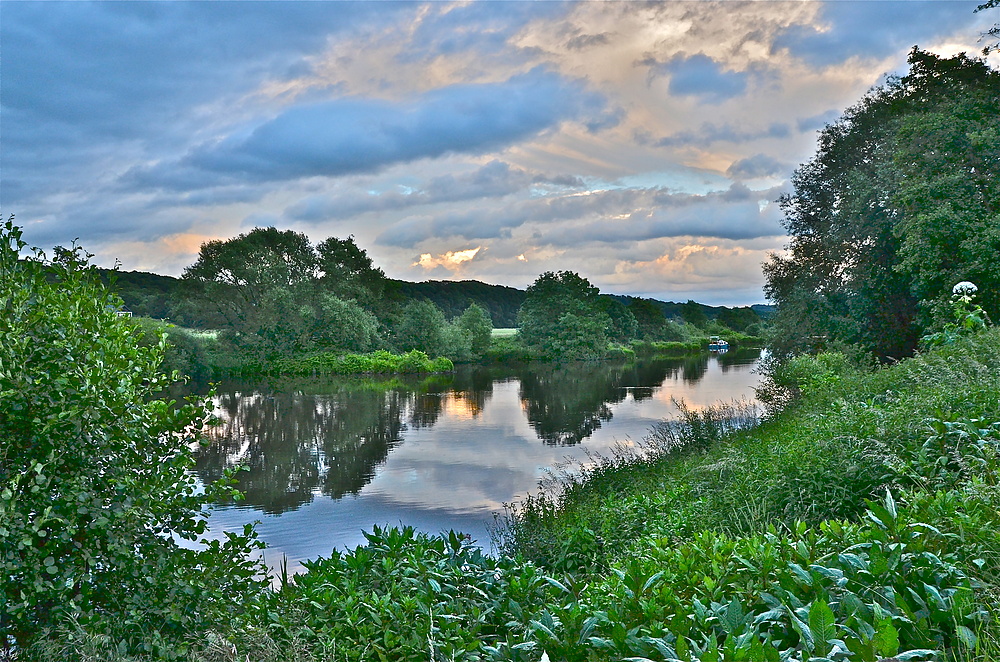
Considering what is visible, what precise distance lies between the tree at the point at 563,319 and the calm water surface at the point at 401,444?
21.4 meters

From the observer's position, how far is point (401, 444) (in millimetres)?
19250

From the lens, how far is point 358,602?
403cm

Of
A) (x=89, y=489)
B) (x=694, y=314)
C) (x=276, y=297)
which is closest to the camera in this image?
(x=89, y=489)

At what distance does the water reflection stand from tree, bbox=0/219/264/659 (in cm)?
58

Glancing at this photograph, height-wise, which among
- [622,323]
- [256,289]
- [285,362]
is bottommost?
[285,362]

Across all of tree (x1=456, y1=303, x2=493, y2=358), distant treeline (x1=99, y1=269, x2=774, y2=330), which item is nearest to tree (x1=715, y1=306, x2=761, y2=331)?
distant treeline (x1=99, y1=269, x2=774, y2=330)

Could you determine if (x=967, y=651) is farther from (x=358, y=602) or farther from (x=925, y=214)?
(x=925, y=214)

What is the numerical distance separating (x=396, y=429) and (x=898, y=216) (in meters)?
17.8

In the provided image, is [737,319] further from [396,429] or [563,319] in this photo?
[396,429]

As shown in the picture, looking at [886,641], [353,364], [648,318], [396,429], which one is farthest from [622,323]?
[886,641]

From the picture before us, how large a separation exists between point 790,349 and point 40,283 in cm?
3025

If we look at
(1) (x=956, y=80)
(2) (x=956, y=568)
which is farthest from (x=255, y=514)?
(1) (x=956, y=80)

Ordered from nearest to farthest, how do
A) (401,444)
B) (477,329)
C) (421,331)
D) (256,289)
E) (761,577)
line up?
(761,577), (401,444), (256,289), (421,331), (477,329)

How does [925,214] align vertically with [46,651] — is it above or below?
above
